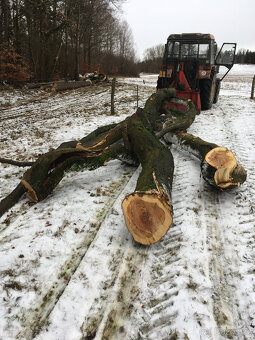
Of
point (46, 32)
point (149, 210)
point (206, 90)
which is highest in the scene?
point (46, 32)

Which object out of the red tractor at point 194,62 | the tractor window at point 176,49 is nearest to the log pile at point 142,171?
the red tractor at point 194,62

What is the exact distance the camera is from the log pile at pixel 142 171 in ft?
9.02

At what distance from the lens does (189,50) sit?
9094 mm

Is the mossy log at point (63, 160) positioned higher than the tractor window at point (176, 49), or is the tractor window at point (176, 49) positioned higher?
the tractor window at point (176, 49)

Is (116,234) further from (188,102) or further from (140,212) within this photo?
(188,102)

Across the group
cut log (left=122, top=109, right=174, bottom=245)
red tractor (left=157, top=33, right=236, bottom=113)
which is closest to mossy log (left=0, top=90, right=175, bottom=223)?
cut log (left=122, top=109, right=174, bottom=245)

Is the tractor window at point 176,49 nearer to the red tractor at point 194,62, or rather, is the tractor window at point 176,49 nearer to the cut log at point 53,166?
the red tractor at point 194,62

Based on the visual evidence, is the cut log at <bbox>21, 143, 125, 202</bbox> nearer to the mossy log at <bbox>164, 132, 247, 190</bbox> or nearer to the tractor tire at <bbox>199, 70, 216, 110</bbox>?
the mossy log at <bbox>164, 132, 247, 190</bbox>

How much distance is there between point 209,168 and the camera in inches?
146

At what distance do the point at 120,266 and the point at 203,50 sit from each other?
9.00m

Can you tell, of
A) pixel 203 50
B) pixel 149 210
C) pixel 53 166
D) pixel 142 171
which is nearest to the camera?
pixel 149 210

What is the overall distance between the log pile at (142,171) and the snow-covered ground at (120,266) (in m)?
0.25

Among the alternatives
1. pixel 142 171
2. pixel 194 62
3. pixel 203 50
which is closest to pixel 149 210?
pixel 142 171

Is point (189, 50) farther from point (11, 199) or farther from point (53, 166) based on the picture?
point (11, 199)
